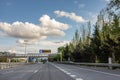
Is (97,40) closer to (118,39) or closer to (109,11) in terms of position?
(118,39)

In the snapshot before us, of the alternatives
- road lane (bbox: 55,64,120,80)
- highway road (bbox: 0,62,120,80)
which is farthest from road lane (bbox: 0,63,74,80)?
road lane (bbox: 55,64,120,80)

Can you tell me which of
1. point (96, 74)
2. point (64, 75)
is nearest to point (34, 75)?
point (64, 75)

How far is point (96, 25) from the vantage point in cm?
6738

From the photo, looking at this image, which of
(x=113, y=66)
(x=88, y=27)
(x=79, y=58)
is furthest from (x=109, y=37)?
(x=79, y=58)

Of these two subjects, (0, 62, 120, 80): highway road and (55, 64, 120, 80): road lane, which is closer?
(55, 64, 120, 80): road lane

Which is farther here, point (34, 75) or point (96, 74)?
point (96, 74)

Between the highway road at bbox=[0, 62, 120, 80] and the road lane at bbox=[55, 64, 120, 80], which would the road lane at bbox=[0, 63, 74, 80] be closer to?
the highway road at bbox=[0, 62, 120, 80]

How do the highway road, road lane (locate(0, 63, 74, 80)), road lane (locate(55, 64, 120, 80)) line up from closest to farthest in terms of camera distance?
road lane (locate(55, 64, 120, 80)), the highway road, road lane (locate(0, 63, 74, 80))

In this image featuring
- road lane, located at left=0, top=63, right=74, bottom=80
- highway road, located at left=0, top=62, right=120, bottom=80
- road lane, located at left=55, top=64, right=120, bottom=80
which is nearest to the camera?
road lane, located at left=55, top=64, right=120, bottom=80

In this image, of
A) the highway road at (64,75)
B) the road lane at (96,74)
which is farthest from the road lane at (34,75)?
the road lane at (96,74)

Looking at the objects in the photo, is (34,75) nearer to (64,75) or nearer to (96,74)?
(64,75)

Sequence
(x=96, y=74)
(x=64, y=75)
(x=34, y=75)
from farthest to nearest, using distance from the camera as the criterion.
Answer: (x=96, y=74)
(x=34, y=75)
(x=64, y=75)

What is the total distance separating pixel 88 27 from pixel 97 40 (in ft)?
85.4

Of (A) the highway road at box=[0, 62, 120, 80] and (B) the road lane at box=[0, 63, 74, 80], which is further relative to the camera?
(B) the road lane at box=[0, 63, 74, 80]
